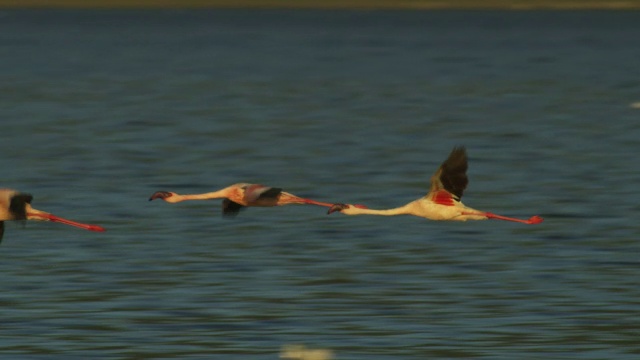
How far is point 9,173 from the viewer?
145 ft

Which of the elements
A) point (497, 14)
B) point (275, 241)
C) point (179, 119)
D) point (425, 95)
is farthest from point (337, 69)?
point (497, 14)

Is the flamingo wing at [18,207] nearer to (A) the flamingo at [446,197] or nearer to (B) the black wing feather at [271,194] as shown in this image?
(B) the black wing feather at [271,194]

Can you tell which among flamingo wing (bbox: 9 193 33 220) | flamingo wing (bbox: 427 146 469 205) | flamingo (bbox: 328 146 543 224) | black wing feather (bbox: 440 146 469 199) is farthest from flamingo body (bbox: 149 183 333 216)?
flamingo wing (bbox: 9 193 33 220)

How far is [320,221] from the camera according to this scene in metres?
34.3

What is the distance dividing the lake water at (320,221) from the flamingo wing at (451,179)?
1.58 meters

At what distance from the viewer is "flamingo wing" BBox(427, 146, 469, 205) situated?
24.2 metres

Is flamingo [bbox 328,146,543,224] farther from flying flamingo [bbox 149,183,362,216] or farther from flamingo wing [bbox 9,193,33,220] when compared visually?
flamingo wing [bbox 9,193,33,220]

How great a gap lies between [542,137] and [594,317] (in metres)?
28.3

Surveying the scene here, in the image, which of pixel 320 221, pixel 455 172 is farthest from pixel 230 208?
pixel 320 221

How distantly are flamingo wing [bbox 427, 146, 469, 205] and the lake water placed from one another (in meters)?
1.58

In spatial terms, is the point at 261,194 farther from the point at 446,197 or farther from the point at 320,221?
the point at 320,221

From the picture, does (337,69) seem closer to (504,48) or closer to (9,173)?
(504,48)

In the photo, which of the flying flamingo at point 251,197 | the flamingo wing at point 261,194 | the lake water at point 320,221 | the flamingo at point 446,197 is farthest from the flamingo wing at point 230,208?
the flamingo at point 446,197

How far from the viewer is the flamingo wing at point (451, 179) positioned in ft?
79.4
